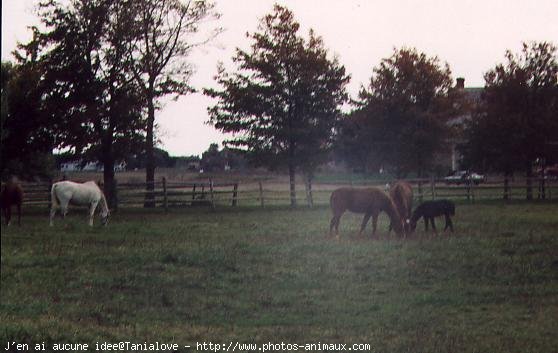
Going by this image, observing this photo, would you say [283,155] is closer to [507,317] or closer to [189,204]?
[189,204]

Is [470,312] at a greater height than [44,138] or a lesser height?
lesser

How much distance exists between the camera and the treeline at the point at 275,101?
10000 mm

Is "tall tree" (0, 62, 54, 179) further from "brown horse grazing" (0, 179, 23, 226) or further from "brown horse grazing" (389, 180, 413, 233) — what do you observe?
"brown horse grazing" (389, 180, 413, 233)

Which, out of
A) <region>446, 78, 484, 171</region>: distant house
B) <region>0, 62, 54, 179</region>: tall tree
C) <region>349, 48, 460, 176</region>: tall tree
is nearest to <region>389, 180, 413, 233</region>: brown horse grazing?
<region>349, 48, 460, 176</region>: tall tree

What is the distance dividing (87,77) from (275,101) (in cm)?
617

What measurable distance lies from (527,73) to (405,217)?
4.02 m

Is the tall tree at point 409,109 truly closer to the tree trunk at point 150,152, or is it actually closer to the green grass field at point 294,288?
the green grass field at point 294,288

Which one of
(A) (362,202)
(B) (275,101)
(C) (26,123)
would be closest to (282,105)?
(B) (275,101)

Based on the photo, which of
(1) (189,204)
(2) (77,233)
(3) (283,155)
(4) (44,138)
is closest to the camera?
(2) (77,233)

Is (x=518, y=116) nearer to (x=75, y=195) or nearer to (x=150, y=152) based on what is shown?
(x=75, y=195)

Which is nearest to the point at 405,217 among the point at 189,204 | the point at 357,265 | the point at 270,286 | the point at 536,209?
the point at 536,209

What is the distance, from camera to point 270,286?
337 inches

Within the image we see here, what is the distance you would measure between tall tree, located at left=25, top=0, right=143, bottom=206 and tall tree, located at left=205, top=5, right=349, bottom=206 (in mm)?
3480

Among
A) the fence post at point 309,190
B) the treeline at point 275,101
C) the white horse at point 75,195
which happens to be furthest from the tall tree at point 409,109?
the white horse at point 75,195
